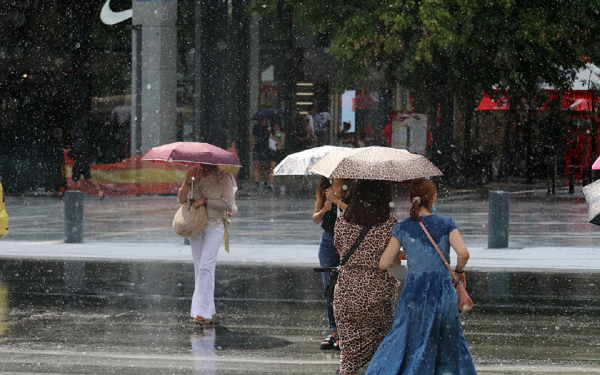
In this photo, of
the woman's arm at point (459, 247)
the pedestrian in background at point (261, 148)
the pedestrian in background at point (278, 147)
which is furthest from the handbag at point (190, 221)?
the pedestrian in background at point (278, 147)

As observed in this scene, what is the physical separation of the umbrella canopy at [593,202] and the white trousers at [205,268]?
17.8ft

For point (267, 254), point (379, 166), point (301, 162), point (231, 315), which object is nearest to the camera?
point (379, 166)

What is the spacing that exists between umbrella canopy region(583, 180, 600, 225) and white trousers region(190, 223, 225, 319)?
5.42m

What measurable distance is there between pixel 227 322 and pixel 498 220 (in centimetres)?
658

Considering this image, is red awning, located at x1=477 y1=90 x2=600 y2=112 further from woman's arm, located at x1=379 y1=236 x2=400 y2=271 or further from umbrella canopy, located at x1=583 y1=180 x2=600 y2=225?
umbrella canopy, located at x1=583 y1=180 x2=600 y2=225

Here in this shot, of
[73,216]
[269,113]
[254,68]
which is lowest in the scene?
[73,216]

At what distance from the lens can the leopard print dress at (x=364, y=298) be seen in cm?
699

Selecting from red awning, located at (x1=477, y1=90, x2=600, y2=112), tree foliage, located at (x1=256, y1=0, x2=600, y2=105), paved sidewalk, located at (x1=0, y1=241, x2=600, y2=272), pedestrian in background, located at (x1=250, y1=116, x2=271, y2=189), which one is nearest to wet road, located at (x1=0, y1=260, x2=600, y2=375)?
paved sidewalk, located at (x1=0, y1=241, x2=600, y2=272)

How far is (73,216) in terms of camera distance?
54.0ft

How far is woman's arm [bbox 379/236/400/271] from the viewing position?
6.45m

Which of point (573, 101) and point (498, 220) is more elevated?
point (573, 101)

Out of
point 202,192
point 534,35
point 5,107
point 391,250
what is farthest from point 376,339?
point 5,107

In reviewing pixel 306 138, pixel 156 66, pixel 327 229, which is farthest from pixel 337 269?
pixel 306 138

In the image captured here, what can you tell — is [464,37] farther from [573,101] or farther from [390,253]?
[390,253]
